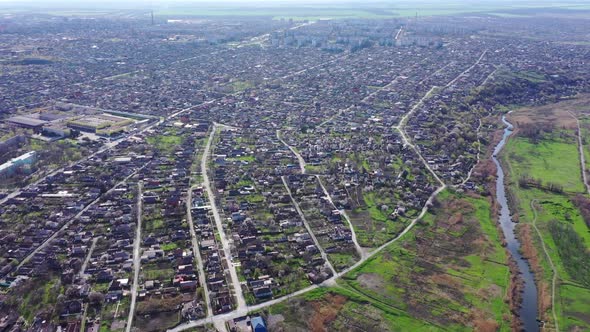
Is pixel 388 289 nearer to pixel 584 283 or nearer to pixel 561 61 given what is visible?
pixel 584 283

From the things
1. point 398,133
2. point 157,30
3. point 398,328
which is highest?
point 157,30

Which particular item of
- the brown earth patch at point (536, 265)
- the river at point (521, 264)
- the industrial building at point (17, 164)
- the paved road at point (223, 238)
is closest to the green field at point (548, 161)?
the river at point (521, 264)

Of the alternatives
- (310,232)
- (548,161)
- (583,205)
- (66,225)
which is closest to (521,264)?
(583,205)

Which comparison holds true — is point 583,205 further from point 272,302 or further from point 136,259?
point 136,259

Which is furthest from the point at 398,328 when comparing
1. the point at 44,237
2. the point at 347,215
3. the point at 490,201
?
the point at 44,237

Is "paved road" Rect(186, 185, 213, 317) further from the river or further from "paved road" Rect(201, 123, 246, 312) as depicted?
the river

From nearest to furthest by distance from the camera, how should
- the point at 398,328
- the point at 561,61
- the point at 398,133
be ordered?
the point at 398,328 < the point at 398,133 < the point at 561,61
